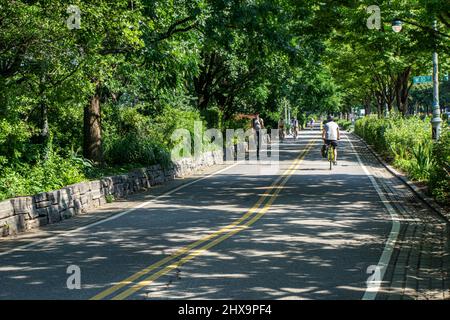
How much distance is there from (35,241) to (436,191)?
8.92 metres

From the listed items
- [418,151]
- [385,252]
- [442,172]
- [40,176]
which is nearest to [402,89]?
[418,151]

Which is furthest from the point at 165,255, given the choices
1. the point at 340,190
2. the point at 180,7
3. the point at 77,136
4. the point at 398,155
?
the point at 398,155

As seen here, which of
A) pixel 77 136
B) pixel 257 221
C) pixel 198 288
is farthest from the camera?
pixel 77 136

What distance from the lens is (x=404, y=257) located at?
8.63m

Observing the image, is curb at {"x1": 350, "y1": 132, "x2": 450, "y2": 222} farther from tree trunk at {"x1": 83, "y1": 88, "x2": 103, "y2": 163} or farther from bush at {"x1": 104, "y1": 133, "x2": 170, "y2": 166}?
tree trunk at {"x1": 83, "y1": 88, "x2": 103, "y2": 163}

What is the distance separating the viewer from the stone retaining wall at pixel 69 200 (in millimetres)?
11312

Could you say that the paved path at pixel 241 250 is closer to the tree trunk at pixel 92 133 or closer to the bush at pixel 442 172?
the bush at pixel 442 172

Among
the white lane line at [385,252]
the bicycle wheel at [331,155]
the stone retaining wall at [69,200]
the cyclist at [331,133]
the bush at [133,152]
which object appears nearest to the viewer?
the white lane line at [385,252]

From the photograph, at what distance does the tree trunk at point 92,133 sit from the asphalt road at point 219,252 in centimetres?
378

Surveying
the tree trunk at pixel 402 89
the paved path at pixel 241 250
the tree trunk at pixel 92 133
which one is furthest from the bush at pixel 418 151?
the tree trunk at pixel 92 133

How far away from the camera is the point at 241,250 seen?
9180 mm

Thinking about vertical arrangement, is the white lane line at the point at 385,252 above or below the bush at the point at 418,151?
below

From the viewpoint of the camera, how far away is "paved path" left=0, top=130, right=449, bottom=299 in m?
6.99
